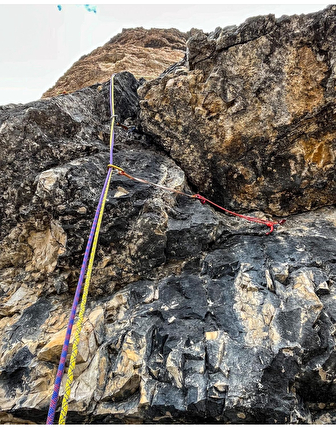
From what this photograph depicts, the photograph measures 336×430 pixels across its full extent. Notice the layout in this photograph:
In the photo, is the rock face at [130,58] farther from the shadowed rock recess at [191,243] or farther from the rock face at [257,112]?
the shadowed rock recess at [191,243]

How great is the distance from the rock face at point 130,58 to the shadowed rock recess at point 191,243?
6040 mm

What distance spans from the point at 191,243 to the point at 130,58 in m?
10.6

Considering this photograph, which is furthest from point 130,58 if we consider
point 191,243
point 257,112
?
point 191,243

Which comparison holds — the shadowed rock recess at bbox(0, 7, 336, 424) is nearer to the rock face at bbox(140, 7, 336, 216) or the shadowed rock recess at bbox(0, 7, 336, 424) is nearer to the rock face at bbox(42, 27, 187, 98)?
the rock face at bbox(140, 7, 336, 216)

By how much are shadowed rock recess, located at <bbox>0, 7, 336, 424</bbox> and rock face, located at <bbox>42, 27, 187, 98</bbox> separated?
19.8 feet

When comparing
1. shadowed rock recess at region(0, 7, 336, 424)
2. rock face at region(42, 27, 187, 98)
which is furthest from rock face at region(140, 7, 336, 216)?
rock face at region(42, 27, 187, 98)

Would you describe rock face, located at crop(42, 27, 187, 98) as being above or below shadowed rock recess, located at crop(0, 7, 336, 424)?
above

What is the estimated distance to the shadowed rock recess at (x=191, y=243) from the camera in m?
2.10

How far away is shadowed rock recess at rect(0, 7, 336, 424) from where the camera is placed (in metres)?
2.10

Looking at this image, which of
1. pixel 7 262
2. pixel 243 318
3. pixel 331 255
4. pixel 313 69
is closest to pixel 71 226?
pixel 7 262

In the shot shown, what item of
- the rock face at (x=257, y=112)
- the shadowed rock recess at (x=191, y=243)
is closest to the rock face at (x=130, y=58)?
the rock face at (x=257, y=112)

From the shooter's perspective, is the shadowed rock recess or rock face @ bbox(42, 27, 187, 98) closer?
the shadowed rock recess

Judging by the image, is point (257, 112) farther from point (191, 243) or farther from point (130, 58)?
point (130, 58)

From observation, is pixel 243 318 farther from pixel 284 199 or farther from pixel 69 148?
pixel 69 148
